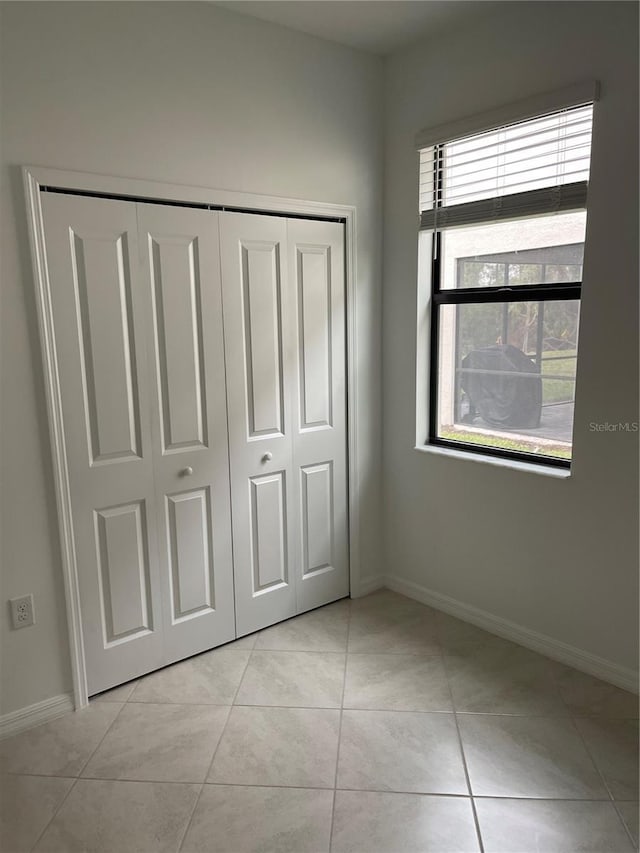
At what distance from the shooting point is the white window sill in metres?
2.52

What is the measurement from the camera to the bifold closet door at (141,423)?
2.20 m

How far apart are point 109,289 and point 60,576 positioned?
1062 millimetres

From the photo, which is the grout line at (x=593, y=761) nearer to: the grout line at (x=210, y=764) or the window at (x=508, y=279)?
the window at (x=508, y=279)

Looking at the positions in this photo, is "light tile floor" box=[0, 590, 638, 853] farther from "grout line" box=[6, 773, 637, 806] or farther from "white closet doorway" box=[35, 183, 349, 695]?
"white closet doorway" box=[35, 183, 349, 695]

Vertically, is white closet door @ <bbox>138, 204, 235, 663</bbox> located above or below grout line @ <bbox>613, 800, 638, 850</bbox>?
above

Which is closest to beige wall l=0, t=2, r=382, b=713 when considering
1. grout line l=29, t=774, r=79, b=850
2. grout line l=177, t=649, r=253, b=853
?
grout line l=29, t=774, r=79, b=850

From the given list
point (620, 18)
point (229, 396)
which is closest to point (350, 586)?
point (229, 396)

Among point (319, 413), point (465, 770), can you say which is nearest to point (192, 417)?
point (319, 413)

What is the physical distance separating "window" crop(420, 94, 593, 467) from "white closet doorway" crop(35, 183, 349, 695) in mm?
507

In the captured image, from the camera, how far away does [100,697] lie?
7.90 ft

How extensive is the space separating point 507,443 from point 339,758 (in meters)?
1.47

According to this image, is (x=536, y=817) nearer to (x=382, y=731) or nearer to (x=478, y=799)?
(x=478, y=799)

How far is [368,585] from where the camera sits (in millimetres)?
3270

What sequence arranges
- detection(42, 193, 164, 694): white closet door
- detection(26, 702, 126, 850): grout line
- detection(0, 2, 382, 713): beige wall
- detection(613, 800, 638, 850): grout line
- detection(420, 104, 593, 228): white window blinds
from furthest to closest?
1. detection(420, 104, 593, 228): white window blinds
2. detection(42, 193, 164, 694): white closet door
3. detection(0, 2, 382, 713): beige wall
4. detection(26, 702, 126, 850): grout line
5. detection(613, 800, 638, 850): grout line
